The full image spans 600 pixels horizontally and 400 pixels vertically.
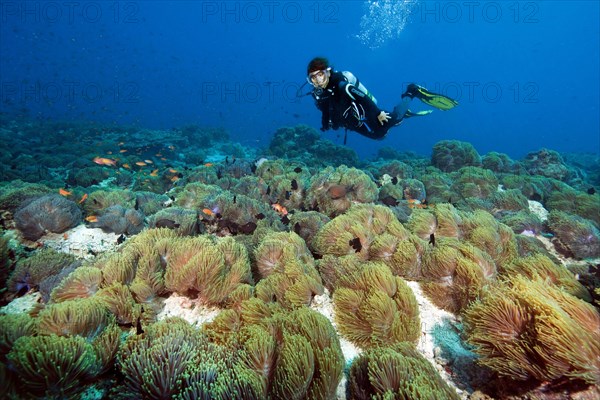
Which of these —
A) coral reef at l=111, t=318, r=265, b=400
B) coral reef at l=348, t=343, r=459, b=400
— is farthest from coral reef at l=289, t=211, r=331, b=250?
coral reef at l=111, t=318, r=265, b=400

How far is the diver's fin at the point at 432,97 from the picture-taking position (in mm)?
7137

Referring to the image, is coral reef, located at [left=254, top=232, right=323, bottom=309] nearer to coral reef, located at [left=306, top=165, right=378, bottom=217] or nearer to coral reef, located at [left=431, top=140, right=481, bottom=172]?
coral reef, located at [left=306, top=165, right=378, bottom=217]

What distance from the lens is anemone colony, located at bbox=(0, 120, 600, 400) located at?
1868 mm

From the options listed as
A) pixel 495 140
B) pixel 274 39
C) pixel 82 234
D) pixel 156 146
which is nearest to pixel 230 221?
pixel 82 234

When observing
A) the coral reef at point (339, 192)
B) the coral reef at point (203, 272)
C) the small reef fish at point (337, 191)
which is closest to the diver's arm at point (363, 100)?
the coral reef at point (339, 192)

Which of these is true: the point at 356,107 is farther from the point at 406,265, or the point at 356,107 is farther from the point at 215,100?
the point at 215,100

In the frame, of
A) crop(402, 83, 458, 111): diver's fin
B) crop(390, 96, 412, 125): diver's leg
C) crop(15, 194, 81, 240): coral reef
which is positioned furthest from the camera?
crop(402, 83, 458, 111): diver's fin

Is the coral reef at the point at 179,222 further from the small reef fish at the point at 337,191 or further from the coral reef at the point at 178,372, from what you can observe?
the small reef fish at the point at 337,191

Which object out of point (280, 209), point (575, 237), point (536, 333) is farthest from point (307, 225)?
point (575, 237)

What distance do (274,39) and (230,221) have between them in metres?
187

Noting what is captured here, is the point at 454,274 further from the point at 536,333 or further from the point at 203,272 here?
the point at 203,272

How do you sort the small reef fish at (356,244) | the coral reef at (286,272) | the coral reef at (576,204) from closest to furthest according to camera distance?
the coral reef at (286,272) → the small reef fish at (356,244) → the coral reef at (576,204)

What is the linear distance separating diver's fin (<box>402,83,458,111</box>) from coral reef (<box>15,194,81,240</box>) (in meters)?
7.95

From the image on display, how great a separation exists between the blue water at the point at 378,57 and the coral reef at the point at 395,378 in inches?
4748
